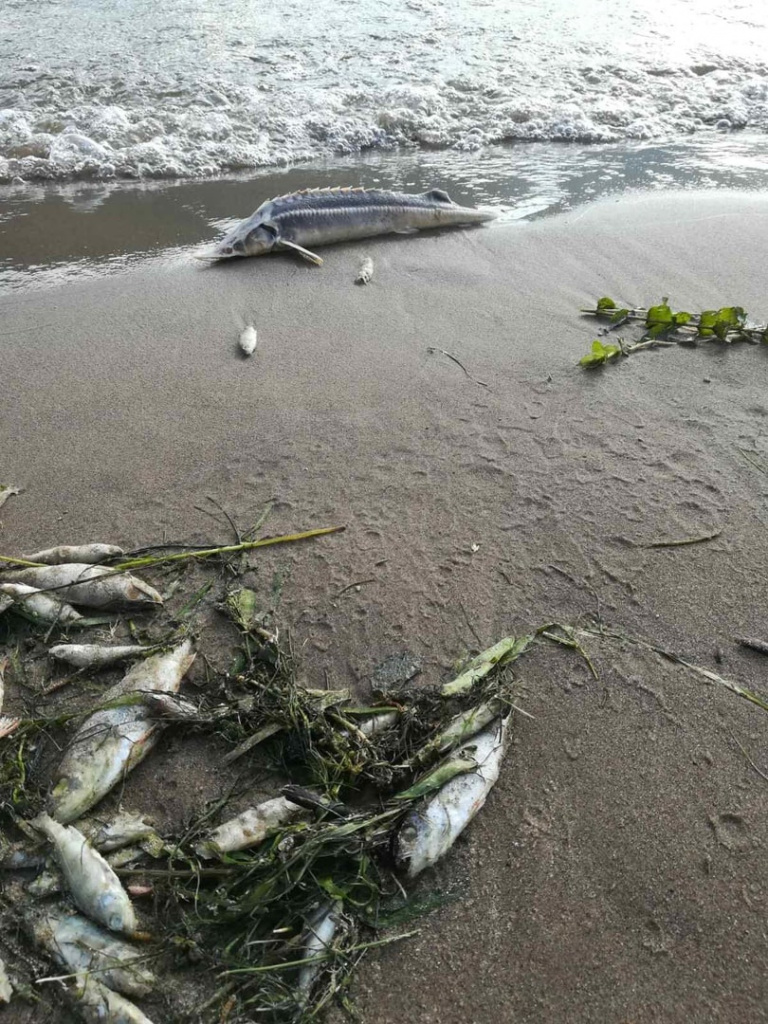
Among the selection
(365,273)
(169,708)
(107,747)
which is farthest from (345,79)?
(107,747)

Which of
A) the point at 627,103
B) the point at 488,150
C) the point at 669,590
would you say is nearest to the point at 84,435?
the point at 669,590

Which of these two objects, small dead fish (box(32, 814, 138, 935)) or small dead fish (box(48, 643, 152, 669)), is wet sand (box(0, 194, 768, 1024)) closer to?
small dead fish (box(32, 814, 138, 935))

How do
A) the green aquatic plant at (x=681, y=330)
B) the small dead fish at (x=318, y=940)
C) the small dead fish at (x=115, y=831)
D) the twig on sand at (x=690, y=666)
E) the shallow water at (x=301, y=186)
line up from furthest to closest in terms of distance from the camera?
the shallow water at (x=301, y=186), the green aquatic plant at (x=681, y=330), the twig on sand at (x=690, y=666), the small dead fish at (x=115, y=831), the small dead fish at (x=318, y=940)

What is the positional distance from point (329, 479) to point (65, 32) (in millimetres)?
11194

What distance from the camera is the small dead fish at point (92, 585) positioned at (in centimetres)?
320

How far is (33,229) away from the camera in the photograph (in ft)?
21.7

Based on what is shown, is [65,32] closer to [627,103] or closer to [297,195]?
[297,195]

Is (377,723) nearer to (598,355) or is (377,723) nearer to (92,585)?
(92,585)

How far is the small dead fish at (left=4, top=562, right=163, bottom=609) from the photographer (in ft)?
10.5

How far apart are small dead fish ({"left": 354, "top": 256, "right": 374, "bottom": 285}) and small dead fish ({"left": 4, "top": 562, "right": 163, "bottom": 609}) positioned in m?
3.48

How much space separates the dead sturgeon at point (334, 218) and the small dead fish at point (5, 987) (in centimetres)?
525

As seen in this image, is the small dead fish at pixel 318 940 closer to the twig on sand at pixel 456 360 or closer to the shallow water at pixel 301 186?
the twig on sand at pixel 456 360

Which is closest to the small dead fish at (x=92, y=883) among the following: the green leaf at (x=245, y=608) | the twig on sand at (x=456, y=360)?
the green leaf at (x=245, y=608)

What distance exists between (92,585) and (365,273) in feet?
12.1
